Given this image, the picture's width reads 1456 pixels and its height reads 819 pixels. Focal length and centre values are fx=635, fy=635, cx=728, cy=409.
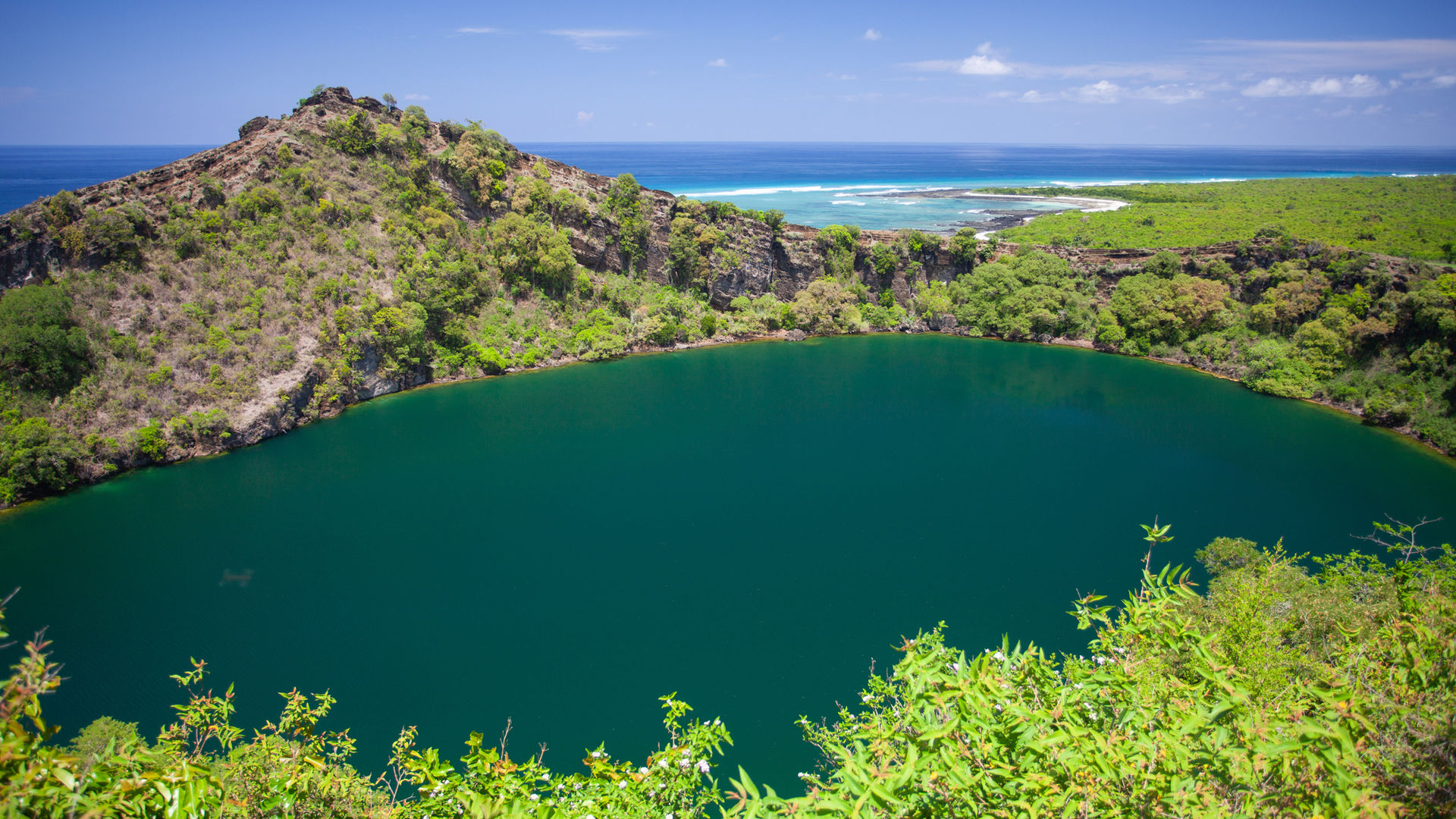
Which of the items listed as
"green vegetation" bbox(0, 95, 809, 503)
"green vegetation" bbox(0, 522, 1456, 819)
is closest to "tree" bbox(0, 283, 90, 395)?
"green vegetation" bbox(0, 95, 809, 503)

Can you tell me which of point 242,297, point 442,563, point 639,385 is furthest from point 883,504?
point 242,297

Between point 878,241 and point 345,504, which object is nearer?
point 345,504

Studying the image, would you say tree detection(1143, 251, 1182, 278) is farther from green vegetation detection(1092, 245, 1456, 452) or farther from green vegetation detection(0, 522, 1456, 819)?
green vegetation detection(0, 522, 1456, 819)

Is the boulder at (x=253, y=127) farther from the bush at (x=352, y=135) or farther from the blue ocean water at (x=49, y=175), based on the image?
the blue ocean water at (x=49, y=175)

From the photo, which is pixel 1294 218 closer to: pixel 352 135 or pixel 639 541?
pixel 639 541

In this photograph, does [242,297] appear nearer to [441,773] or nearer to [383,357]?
[383,357]

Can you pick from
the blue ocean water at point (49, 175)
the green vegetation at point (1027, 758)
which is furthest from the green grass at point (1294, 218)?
the blue ocean water at point (49, 175)
